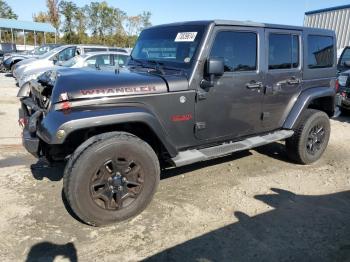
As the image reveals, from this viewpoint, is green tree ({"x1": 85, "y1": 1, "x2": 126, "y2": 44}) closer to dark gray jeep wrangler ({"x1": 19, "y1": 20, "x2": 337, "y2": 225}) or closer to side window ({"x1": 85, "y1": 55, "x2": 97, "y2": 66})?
side window ({"x1": 85, "y1": 55, "x2": 97, "y2": 66})

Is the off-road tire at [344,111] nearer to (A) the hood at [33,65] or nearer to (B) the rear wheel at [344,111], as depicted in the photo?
(B) the rear wheel at [344,111]

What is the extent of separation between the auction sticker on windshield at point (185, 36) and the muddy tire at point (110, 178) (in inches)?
55.1

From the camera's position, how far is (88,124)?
10.9ft

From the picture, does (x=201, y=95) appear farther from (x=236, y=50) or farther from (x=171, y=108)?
(x=236, y=50)

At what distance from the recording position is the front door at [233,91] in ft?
13.9

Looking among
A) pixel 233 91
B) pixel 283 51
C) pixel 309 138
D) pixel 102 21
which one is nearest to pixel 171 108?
pixel 233 91

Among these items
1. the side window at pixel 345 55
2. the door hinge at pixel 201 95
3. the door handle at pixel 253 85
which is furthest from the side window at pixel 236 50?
the side window at pixel 345 55

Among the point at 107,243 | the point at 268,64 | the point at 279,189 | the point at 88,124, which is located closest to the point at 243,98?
the point at 268,64

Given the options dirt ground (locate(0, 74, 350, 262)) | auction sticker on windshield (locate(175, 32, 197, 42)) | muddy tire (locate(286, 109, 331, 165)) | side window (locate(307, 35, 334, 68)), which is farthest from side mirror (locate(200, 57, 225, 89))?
side window (locate(307, 35, 334, 68))

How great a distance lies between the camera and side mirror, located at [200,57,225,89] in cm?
391

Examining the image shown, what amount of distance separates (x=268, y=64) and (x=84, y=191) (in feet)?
9.55

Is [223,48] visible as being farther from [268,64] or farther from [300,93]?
[300,93]

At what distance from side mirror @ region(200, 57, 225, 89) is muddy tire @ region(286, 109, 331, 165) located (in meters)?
1.96

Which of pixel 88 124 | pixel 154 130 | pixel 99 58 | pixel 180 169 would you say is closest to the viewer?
pixel 88 124
